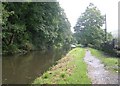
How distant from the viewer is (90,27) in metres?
74.2

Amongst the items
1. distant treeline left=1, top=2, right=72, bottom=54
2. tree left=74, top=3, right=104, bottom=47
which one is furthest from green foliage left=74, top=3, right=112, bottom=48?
distant treeline left=1, top=2, right=72, bottom=54

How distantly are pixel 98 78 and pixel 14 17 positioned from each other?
89.6ft

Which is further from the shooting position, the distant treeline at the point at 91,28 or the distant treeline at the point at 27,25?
the distant treeline at the point at 91,28

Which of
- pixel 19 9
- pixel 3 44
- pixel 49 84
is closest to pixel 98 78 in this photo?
pixel 49 84

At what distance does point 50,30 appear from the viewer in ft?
166

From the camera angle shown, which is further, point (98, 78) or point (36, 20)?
point (36, 20)

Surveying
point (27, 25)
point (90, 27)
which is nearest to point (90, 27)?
point (90, 27)

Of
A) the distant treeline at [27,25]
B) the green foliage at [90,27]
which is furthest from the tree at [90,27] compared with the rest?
the distant treeline at [27,25]

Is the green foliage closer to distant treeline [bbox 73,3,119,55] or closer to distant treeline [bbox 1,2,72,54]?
distant treeline [bbox 73,3,119,55]

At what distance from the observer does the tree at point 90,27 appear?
72562 millimetres

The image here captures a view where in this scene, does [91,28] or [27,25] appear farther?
[91,28]

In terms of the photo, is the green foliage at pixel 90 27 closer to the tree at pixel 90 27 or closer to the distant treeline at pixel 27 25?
the tree at pixel 90 27

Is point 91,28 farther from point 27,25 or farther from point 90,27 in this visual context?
point 27,25

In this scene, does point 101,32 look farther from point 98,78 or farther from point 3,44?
point 98,78
